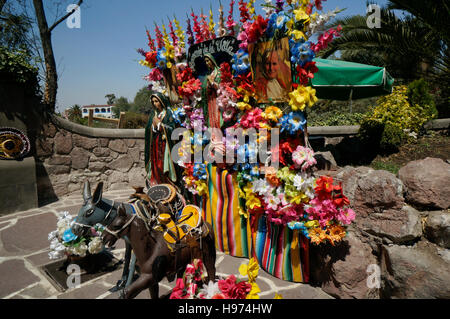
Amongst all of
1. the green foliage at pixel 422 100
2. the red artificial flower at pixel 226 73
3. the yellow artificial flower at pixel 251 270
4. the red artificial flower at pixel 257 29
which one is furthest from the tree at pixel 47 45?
the green foliage at pixel 422 100

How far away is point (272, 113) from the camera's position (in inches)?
127

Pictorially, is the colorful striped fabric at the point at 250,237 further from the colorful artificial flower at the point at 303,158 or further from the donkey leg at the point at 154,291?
the donkey leg at the point at 154,291

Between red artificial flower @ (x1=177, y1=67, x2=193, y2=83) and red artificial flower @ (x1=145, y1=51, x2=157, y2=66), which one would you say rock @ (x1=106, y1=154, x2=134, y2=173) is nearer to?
red artificial flower @ (x1=145, y1=51, x2=157, y2=66)

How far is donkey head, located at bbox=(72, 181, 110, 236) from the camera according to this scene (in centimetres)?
203

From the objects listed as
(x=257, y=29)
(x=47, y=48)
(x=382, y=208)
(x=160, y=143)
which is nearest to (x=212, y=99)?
(x=257, y=29)

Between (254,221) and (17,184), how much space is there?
17.6ft

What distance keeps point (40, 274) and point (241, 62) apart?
389 centimetres

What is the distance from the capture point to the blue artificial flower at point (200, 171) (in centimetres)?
411

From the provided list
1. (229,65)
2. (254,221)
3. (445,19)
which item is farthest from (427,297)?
(445,19)

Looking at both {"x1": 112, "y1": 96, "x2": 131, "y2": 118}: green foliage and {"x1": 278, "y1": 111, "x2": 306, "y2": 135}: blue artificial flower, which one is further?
{"x1": 112, "y1": 96, "x2": 131, "y2": 118}: green foliage

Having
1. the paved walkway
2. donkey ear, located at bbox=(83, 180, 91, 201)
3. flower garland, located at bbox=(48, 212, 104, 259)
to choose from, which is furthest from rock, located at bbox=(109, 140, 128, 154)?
donkey ear, located at bbox=(83, 180, 91, 201)

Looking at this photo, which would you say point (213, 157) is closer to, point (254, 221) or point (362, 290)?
point (254, 221)

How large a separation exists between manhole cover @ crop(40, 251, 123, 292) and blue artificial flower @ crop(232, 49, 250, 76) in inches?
126

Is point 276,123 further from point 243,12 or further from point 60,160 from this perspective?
point 60,160
